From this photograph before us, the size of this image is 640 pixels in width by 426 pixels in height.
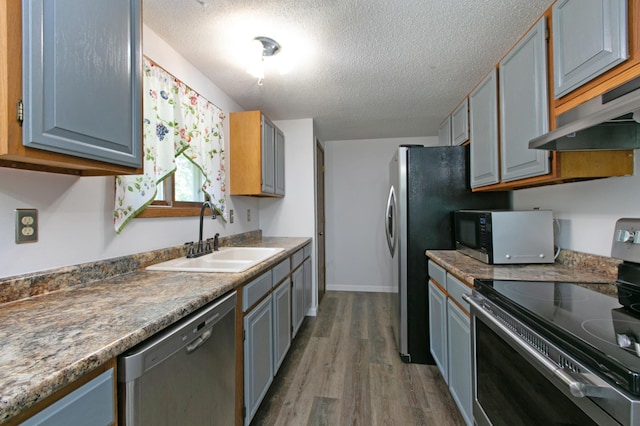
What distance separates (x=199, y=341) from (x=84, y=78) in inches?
37.7

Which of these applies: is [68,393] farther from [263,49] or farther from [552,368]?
[263,49]

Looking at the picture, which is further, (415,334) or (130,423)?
(415,334)

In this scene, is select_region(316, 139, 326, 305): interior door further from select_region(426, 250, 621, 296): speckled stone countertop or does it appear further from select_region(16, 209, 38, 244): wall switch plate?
select_region(16, 209, 38, 244): wall switch plate

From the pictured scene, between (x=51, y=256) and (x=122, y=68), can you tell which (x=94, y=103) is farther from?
(x=51, y=256)

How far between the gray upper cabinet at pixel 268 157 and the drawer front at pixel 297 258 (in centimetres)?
67

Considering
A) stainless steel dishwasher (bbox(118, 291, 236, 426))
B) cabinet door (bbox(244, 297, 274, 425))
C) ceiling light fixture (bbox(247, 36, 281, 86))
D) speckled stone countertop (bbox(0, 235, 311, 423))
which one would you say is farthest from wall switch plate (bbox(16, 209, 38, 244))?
ceiling light fixture (bbox(247, 36, 281, 86))

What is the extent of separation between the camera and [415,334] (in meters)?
2.18

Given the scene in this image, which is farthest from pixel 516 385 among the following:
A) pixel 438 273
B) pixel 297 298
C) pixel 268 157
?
pixel 268 157

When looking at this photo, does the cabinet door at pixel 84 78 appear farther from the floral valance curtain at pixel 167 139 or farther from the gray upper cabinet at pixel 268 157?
the gray upper cabinet at pixel 268 157

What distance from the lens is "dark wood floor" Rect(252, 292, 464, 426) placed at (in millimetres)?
1601

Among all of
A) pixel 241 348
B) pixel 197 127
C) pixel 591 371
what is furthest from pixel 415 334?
pixel 197 127

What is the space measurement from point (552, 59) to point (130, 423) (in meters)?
2.16

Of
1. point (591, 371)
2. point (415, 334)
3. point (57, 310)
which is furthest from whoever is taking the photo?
point (415, 334)

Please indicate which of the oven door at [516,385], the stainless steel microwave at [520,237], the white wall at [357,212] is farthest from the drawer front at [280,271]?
the white wall at [357,212]
